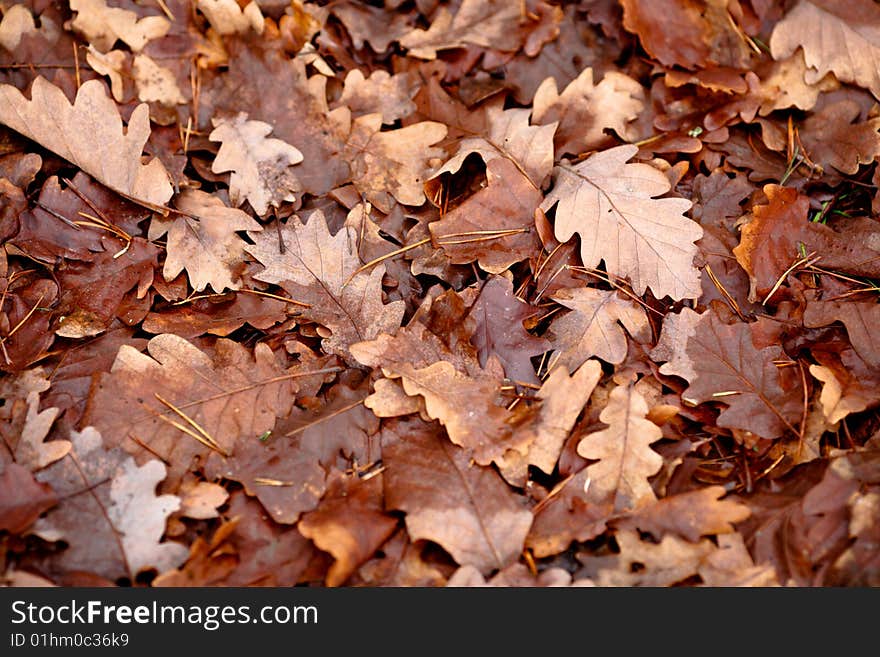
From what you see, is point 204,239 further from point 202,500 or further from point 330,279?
point 202,500

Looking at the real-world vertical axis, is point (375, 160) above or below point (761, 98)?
below

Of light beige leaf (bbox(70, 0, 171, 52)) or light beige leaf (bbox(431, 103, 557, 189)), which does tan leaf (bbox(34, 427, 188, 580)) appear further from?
light beige leaf (bbox(70, 0, 171, 52))

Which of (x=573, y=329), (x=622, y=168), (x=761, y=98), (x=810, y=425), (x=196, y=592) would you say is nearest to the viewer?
(x=196, y=592)

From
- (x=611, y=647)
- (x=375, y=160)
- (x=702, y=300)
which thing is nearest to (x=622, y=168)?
(x=702, y=300)

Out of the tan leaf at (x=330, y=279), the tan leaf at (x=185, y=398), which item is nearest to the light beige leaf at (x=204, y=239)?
the tan leaf at (x=330, y=279)

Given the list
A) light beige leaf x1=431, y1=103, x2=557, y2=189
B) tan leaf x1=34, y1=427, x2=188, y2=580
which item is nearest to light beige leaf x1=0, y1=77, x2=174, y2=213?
tan leaf x1=34, y1=427, x2=188, y2=580

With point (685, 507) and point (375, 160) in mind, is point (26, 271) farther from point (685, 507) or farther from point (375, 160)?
point (685, 507)
